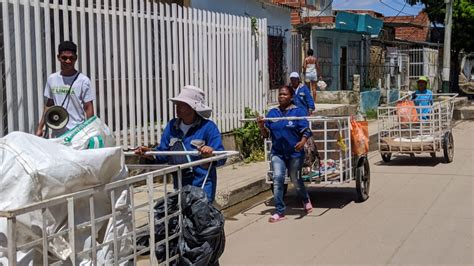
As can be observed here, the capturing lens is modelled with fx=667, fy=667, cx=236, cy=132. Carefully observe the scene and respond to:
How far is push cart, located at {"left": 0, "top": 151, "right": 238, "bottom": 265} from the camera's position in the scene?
302 centimetres

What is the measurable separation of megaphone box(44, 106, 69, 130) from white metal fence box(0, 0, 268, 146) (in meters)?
2.59

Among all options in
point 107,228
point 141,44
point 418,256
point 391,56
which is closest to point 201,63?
point 141,44

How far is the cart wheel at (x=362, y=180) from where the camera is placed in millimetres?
9031

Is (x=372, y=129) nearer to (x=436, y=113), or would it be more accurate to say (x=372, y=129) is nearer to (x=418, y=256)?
(x=436, y=113)

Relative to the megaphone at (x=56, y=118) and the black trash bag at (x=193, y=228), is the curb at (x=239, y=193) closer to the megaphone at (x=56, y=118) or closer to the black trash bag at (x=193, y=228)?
the megaphone at (x=56, y=118)

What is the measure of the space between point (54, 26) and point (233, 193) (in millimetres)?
3255

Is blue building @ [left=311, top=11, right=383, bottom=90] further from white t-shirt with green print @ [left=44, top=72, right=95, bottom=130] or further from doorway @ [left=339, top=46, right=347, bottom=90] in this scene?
white t-shirt with green print @ [left=44, top=72, right=95, bottom=130]

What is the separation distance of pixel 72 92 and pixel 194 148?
5.78 ft

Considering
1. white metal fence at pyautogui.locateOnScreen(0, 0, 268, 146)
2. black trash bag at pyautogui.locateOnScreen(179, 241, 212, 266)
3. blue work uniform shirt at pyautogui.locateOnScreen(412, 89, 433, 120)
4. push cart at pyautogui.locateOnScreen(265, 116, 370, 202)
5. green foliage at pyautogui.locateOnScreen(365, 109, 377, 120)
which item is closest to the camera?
black trash bag at pyautogui.locateOnScreen(179, 241, 212, 266)

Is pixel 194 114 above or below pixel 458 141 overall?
above

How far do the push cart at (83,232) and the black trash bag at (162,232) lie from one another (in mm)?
93

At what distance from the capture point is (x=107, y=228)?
142 inches

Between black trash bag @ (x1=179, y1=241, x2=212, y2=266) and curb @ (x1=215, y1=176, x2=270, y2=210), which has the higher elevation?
black trash bag @ (x1=179, y1=241, x2=212, y2=266)

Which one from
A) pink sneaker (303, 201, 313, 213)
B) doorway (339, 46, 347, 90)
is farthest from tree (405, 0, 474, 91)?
pink sneaker (303, 201, 313, 213)
